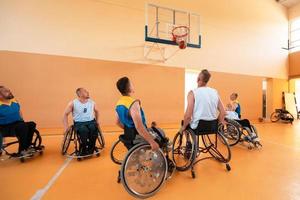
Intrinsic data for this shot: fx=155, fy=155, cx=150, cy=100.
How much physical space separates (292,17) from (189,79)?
5.99 meters

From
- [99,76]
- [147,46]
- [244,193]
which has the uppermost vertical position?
[147,46]

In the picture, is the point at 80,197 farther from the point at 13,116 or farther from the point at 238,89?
the point at 238,89

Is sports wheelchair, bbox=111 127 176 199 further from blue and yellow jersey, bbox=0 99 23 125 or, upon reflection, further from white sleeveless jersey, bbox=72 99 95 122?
blue and yellow jersey, bbox=0 99 23 125

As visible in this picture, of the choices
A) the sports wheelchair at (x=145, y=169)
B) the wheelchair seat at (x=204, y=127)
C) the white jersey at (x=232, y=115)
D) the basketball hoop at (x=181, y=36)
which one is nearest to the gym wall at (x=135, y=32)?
the basketball hoop at (x=181, y=36)

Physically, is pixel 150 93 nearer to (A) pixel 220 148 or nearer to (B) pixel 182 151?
(A) pixel 220 148

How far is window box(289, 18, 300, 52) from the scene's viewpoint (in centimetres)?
679

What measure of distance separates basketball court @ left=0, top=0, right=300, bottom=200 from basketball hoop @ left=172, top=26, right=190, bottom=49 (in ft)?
0.12

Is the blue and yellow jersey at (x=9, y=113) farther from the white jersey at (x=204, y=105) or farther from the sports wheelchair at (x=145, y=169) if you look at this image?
the white jersey at (x=204, y=105)

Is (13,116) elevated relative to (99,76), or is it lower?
lower

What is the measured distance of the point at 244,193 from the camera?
141 centimetres

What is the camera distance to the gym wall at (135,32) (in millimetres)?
3756

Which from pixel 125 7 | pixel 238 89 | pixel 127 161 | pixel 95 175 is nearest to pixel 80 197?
pixel 95 175

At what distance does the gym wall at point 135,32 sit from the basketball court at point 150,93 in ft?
0.10

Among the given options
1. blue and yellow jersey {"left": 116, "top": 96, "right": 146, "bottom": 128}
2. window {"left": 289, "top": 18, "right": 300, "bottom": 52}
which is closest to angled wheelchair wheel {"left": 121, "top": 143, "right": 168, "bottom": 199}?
blue and yellow jersey {"left": 116, "top": 96, "right": 146, "bottom": 128}
